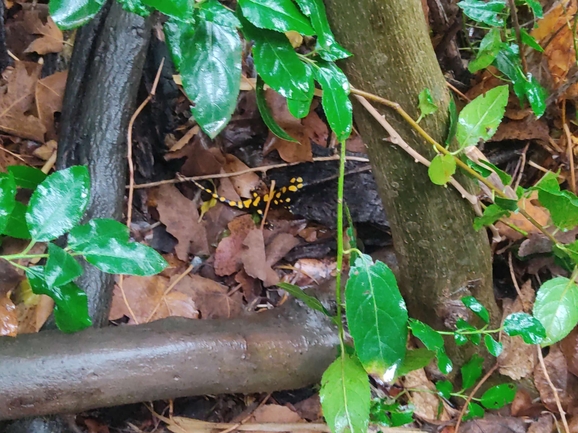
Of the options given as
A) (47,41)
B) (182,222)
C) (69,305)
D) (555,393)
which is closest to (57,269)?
(69,305)

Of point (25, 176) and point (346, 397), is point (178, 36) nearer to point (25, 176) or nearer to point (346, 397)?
point (25, 176)

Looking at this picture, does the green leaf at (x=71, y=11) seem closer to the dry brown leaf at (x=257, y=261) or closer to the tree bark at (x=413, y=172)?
the tree bark at (x=413, y=172)

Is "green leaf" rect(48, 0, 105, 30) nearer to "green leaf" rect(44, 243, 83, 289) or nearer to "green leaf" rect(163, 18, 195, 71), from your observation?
"green leaf" rect(163, 18, 195, 71)

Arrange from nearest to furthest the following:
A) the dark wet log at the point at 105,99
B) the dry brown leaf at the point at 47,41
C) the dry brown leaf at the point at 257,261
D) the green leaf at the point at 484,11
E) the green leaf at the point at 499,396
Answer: the green leaf at the point at 484,11
the green leaf at the point at 499,396
the dark wet log at the point at 105,99
the dry brown leaf at the point at 257,261
the dry brown leaf at the point at 47,41

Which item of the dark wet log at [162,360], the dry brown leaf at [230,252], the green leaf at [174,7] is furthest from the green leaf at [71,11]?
the dry brown leaf at [230,252]

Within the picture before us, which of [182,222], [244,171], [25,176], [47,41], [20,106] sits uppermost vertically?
[47,41]
